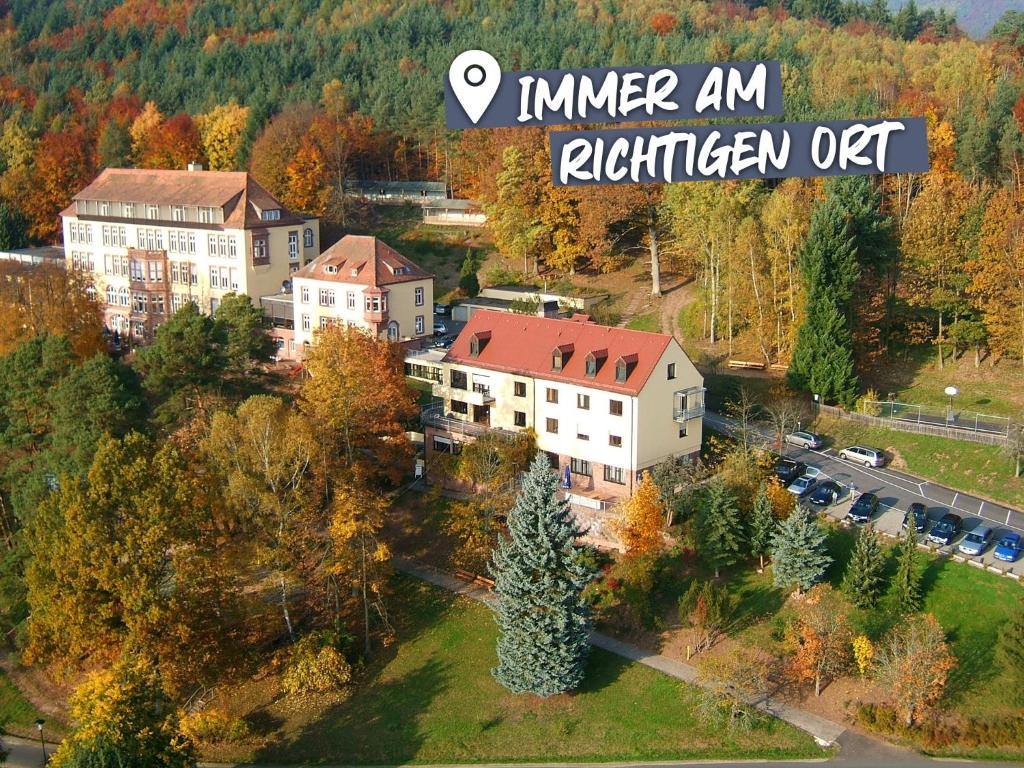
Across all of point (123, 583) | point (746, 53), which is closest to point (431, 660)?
point (123, 583)

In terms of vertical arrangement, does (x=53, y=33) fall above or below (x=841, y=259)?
above

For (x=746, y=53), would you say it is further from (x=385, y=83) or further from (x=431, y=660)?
(x=431, y=660)

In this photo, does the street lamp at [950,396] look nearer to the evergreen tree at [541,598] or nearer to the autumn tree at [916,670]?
the autumn tree at [916,670]

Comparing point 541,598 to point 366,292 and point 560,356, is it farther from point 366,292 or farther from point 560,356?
point 366,292

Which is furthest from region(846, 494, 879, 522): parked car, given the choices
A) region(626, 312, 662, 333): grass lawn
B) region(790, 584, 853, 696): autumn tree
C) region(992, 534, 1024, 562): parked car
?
region(626, 312, 662, 333): grass lawn

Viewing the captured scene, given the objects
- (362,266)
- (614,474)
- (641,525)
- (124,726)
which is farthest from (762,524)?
(362,266)

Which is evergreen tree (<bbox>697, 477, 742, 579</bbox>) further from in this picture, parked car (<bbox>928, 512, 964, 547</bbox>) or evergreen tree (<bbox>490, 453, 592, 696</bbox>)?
parked car (<bbox>928, 512, 964, 547</bbox>)

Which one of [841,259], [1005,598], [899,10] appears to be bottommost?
[1005,598]
